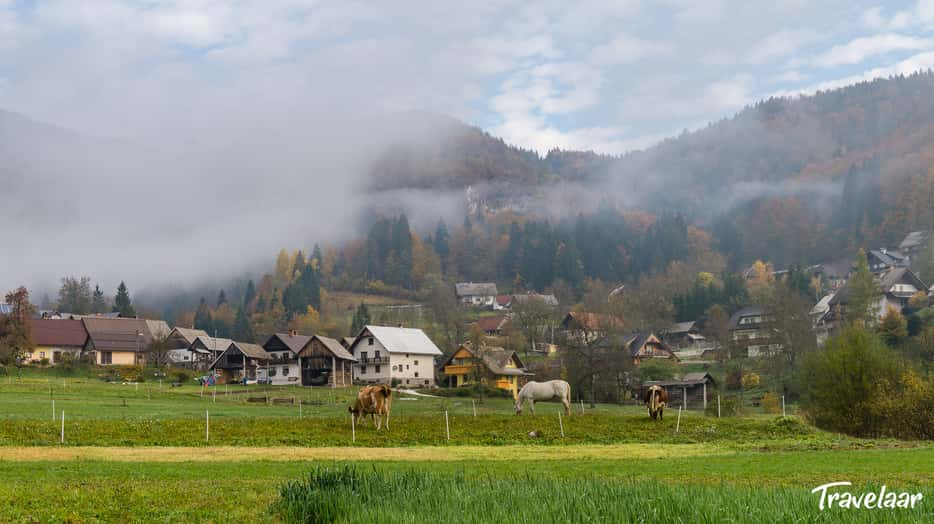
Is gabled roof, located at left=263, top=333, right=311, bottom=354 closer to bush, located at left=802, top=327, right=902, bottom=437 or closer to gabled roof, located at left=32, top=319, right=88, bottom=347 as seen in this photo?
gabled roof, located at left=32, top=319, right=88, bottom=347

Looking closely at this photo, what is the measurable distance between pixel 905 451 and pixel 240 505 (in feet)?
99.9

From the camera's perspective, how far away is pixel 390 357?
373 ft

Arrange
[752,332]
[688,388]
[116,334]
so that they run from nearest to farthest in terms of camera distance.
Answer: [688,388] < [116,334] < [752,332]

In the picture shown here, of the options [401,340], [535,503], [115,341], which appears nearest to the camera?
[535,503]

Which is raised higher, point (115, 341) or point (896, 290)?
point (896, 290)

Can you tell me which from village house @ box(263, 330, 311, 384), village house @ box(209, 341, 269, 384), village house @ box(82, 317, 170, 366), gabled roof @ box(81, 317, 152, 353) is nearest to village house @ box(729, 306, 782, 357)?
village house @ box(263, 330, 311, 384)

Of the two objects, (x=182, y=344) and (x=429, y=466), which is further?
(x=182, y=344)

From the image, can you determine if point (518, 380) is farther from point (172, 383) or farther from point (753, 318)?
point (753, 318)

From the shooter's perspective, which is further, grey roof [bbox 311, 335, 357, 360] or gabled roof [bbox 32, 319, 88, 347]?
gabled roof [bbox 32, 319, 88, 347]

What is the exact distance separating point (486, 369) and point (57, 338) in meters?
64.5

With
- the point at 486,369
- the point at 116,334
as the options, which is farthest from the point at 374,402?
the point at 116,334

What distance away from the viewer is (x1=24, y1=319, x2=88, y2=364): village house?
122m

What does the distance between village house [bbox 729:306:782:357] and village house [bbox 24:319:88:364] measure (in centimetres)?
8817

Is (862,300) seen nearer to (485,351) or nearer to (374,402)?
(485,351)
